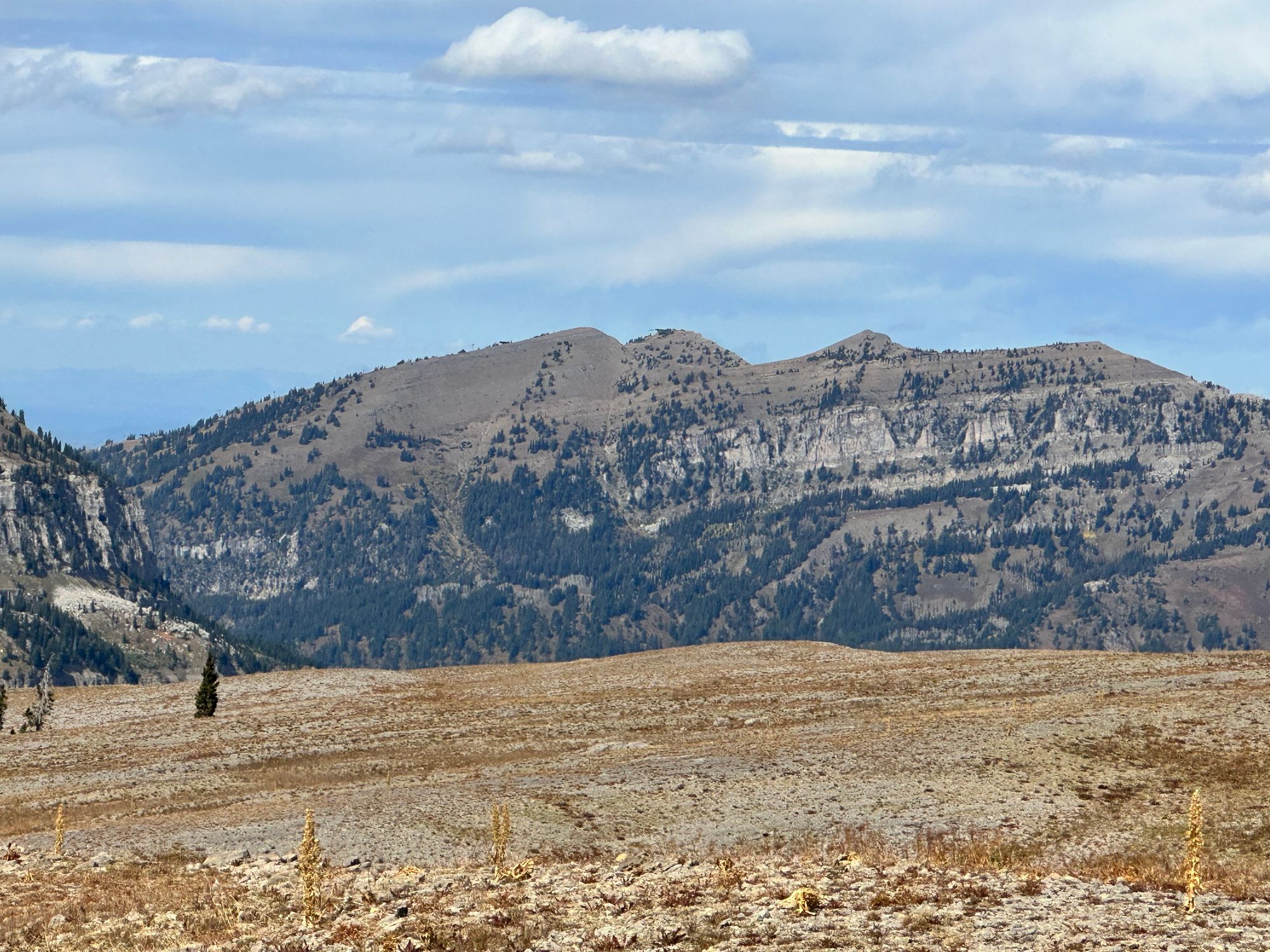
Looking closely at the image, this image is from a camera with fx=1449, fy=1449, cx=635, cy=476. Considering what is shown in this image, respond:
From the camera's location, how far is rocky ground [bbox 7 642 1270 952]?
32.0 metres

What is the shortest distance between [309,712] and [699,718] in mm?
25884

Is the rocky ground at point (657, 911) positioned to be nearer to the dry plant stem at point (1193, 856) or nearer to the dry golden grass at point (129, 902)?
the dry golden grass at point (129, 902)

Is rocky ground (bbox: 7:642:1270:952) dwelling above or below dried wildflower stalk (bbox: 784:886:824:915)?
below

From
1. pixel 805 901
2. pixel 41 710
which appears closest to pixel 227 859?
pixel 805 901

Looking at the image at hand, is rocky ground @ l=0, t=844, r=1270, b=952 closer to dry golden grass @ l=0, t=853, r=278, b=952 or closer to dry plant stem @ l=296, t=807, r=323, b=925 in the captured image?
dry golden grass @ l=0, t=853, r=278, b=952

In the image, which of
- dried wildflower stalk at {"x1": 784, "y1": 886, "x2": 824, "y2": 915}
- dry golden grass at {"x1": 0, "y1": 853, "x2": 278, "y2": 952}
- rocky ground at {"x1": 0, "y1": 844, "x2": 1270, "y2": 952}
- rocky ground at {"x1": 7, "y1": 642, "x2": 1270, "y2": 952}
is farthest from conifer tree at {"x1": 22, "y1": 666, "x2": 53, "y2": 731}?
dried wildflower stalk at {"x1": 784, "y1": 886, "x2": 824, "y2": 915}

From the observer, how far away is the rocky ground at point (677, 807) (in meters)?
32.0

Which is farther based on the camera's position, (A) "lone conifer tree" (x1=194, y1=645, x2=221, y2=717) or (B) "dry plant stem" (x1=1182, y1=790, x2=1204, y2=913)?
(A) "lone conifer tree" (x1=194, y1=645, x2=221, y2=717)

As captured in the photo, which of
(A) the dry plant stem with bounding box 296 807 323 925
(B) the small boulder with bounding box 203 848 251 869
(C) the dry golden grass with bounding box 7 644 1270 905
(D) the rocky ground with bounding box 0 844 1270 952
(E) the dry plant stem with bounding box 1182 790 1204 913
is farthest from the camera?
(C) the dry golden grass with bounding box 7 644 1270 905

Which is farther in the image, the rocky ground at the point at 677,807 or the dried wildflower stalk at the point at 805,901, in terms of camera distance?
the rocky ground at the point at 677,807

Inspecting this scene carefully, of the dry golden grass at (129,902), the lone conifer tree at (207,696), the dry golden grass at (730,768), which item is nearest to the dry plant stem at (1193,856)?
the dry golden grass at (730,768)

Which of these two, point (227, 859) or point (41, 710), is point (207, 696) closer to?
point (41, 710)

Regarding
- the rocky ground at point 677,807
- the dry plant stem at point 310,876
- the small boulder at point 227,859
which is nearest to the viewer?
the rocky ground at point 677,807

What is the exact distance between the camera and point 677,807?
53.5 meters
